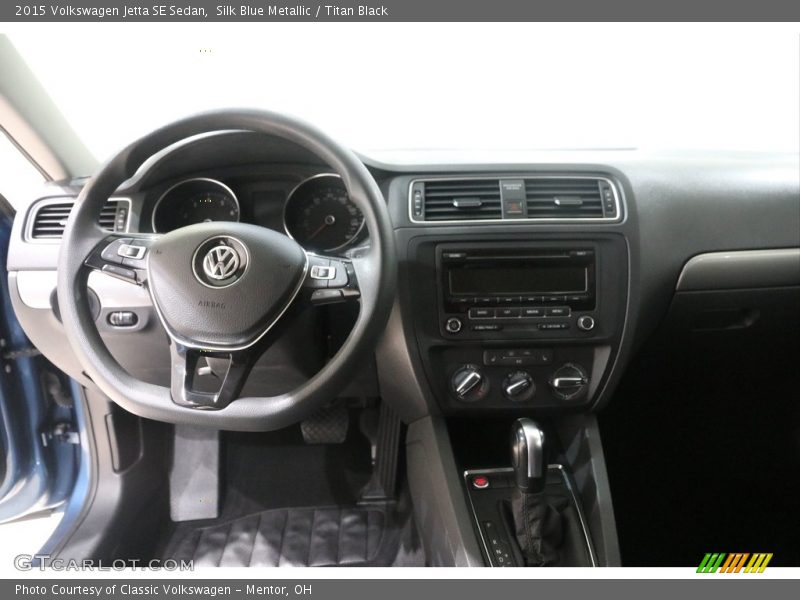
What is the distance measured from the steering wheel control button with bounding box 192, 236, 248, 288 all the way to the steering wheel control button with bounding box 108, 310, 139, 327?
1.35 feet

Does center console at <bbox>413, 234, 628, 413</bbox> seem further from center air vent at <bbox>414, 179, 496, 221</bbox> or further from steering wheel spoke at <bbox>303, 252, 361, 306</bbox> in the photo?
steering wheel spoke at <bbox>303, 252, 361, 306</bbox>

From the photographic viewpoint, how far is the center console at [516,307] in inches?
51.1

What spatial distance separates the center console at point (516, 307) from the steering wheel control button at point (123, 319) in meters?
0.66

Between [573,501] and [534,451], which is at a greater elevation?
[534,451]

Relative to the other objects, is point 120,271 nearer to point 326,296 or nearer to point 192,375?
point 192,375

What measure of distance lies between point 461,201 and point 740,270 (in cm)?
72

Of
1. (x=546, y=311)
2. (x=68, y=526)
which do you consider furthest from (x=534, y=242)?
(x=68, y=526)

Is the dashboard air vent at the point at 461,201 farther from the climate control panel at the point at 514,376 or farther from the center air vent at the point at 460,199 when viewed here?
the climate control panel at the point at 514,376

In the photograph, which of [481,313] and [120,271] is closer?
[120,271]

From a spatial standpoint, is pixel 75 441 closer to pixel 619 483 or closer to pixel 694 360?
pixel 619 483

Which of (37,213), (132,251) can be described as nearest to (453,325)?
(132,251)

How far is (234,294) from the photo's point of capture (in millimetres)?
1035

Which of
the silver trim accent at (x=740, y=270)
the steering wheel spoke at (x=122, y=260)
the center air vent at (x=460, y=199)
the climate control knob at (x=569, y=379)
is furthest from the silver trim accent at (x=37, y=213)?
the silver trim accent at (x=740, y=270)

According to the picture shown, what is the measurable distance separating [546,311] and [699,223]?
17.2 inches
